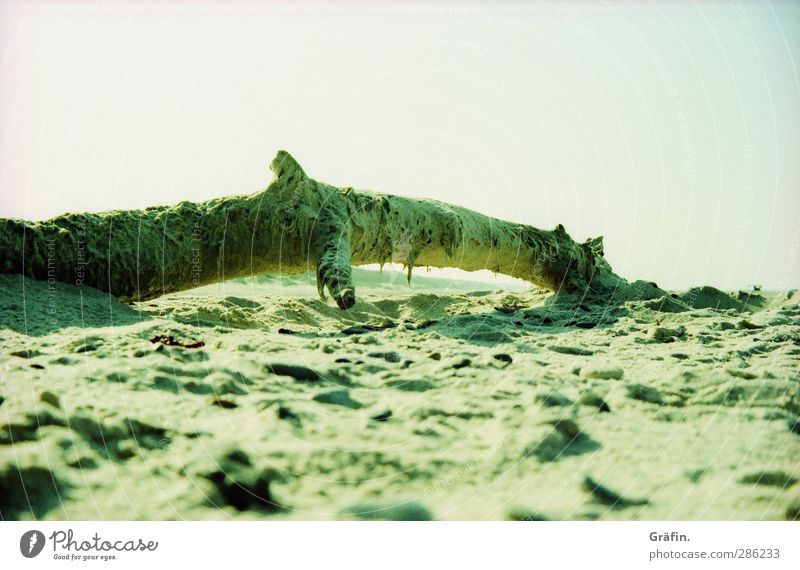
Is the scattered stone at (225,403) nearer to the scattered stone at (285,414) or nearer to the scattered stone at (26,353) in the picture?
the scattered stone at (285,414)

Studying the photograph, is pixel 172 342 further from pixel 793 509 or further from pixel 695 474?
pixel 793 509

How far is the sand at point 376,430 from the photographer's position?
1.68m

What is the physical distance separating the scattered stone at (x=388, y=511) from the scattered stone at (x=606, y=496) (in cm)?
52

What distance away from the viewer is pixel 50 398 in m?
2.04

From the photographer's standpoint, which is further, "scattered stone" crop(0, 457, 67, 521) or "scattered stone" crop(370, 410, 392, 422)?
"scattered stone" crop(370, 410, 392, 422)

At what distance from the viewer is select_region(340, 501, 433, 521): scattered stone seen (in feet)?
5.39

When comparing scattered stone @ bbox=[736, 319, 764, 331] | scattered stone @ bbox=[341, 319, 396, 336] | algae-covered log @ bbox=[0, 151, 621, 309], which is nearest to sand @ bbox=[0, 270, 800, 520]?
scattered stone @ bbox=[341, 319, 396, 336]

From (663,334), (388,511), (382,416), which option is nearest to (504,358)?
(382,416)

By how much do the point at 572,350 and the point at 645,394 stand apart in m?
1.03

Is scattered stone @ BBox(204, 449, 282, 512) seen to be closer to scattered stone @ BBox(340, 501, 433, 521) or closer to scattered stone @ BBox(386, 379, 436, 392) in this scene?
scattered stone @ BBox(340, 501, 433, 521)

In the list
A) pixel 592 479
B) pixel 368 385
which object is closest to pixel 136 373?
pixel 368 385

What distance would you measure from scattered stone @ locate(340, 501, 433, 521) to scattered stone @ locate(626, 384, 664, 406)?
1141mm

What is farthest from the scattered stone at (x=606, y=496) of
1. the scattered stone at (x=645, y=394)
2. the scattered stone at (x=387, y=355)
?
the scattered stone at (x=387, y=355)
